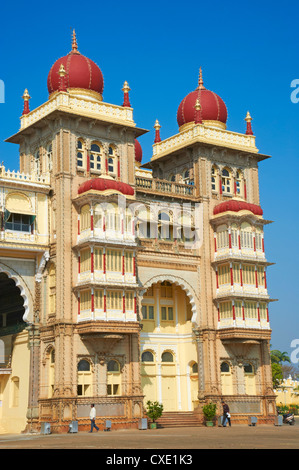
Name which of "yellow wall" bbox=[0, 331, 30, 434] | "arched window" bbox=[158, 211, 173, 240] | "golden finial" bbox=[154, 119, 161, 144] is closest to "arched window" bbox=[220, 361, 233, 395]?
"arched window" bbox=[158, 211, 173, 240]

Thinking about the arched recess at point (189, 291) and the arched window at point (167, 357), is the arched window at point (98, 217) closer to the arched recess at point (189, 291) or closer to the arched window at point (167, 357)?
the arched recess at point (189, 291)

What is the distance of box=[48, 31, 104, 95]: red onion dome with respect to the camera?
4469cm

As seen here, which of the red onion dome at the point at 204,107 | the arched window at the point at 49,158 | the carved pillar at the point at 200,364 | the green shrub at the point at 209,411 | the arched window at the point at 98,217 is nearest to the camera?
the arched window at the point at 98,217

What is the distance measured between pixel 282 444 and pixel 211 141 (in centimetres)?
2687

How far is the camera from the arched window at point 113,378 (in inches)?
1609

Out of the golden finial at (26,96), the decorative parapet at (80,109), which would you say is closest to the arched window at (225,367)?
the decorative parapet at (80,109)

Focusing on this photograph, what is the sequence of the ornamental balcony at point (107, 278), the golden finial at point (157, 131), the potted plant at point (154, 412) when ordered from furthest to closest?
the golden finial at point (157, 131)
the potted plant at point (154, 412)
the ornamental balcony at point (107, 278)

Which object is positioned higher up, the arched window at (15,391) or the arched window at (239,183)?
the arched window at (239,183)

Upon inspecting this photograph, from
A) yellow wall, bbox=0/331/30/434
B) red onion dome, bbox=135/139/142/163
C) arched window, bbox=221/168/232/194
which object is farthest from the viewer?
red onion dome, bbox=135/139/142/163

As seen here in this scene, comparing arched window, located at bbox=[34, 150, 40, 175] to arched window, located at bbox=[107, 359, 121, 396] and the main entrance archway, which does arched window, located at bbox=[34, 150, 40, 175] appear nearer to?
the main entrance archway

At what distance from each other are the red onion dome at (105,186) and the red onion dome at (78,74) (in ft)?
23.0

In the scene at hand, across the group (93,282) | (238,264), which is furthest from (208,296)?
(93,282)

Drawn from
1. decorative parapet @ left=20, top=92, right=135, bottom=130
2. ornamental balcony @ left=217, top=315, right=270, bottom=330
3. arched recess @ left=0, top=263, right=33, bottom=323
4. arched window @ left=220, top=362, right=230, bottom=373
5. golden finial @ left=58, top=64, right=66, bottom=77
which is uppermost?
golden finial @ left=58, top=64, right=66, bottom=77

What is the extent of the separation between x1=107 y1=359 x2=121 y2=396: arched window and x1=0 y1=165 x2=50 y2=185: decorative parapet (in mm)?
11390
